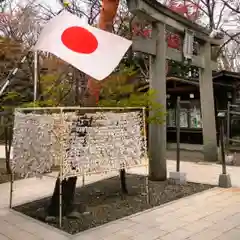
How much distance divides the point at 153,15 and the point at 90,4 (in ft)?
30.7

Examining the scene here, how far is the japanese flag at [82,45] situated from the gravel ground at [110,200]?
79.9 inches

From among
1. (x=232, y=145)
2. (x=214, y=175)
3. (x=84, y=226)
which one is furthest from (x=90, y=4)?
(x=84, y=226)

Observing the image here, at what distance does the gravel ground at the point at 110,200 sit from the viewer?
4586 millimetres

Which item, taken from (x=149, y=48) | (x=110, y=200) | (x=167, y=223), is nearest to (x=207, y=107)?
(x=149, y=48)

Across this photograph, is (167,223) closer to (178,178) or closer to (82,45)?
(178,178)

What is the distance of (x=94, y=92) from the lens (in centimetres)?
525

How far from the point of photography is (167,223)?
441 cm

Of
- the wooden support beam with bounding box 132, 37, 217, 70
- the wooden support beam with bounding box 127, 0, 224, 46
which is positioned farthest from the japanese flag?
the wooden support beam with bounding box 127, 0, 224, 46

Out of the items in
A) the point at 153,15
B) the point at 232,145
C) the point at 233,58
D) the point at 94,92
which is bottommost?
the point at 232,145

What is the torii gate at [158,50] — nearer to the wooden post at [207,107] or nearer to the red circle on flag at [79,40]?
the wooden post at [207,107]

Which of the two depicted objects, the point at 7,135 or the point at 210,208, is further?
the point at 7,135

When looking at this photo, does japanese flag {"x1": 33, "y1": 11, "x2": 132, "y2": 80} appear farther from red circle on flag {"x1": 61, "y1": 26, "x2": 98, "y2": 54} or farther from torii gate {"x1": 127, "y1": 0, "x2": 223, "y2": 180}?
torii gate {"x1": 127, "y1": 0, "x2": 223, "y2": 180}

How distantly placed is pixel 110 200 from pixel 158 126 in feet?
7.06

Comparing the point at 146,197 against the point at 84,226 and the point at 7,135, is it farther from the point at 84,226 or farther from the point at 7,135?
the point at 7,135
